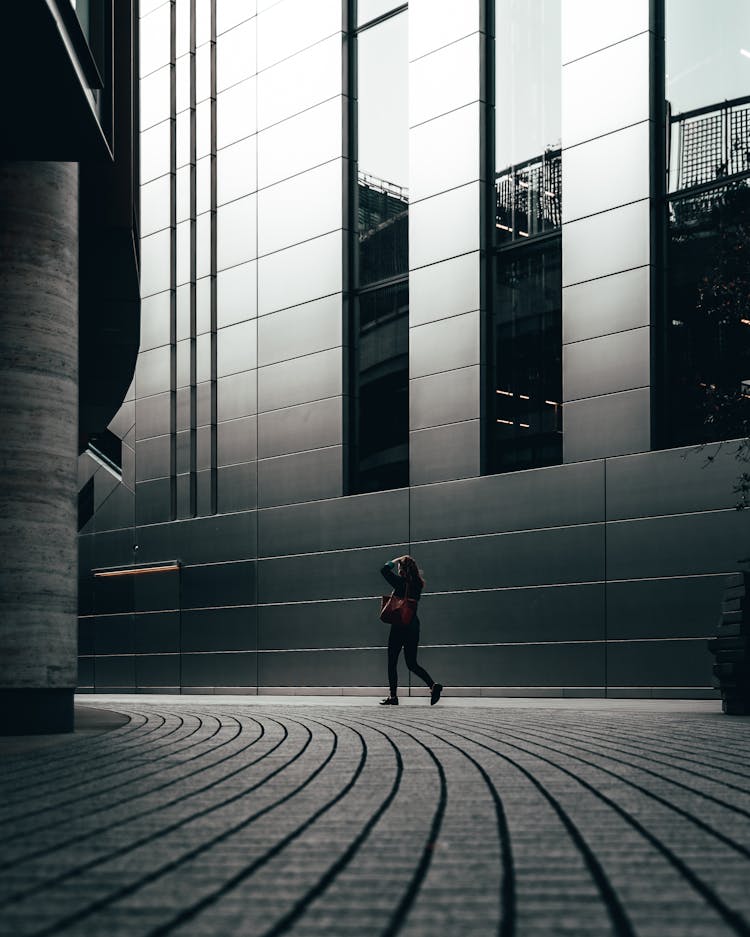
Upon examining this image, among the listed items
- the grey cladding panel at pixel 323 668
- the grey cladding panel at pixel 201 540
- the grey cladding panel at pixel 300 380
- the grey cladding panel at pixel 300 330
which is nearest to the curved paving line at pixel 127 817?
the grey cladding panel at pixel 323 668

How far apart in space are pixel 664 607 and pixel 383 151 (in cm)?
1004

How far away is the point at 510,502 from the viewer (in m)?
21.8

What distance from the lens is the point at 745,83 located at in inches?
790

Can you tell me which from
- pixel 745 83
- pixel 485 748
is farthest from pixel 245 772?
pixel 745 83

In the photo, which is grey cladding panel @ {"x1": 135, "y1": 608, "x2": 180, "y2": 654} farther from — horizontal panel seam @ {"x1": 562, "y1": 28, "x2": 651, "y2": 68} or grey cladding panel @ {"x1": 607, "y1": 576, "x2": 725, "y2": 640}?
horizontal panel seam @ {"x1": 562, "y1": 28, "x2": 651, "y2": 68}

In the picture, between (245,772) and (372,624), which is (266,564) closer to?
(372,624)

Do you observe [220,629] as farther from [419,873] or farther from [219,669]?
[419,873]

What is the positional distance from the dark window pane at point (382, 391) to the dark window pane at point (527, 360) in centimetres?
206

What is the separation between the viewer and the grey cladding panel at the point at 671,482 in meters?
19.1

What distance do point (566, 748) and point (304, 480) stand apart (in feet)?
55.4

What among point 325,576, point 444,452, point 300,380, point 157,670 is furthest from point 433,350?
point 157,670

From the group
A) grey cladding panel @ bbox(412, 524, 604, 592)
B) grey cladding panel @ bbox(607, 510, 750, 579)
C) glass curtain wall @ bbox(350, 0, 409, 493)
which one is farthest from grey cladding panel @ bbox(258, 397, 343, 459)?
grey cladding panel @ bbox(607, 510, 750, 579)

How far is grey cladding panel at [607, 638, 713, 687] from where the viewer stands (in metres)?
19.2

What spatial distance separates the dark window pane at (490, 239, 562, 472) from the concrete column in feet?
→ 37.4
